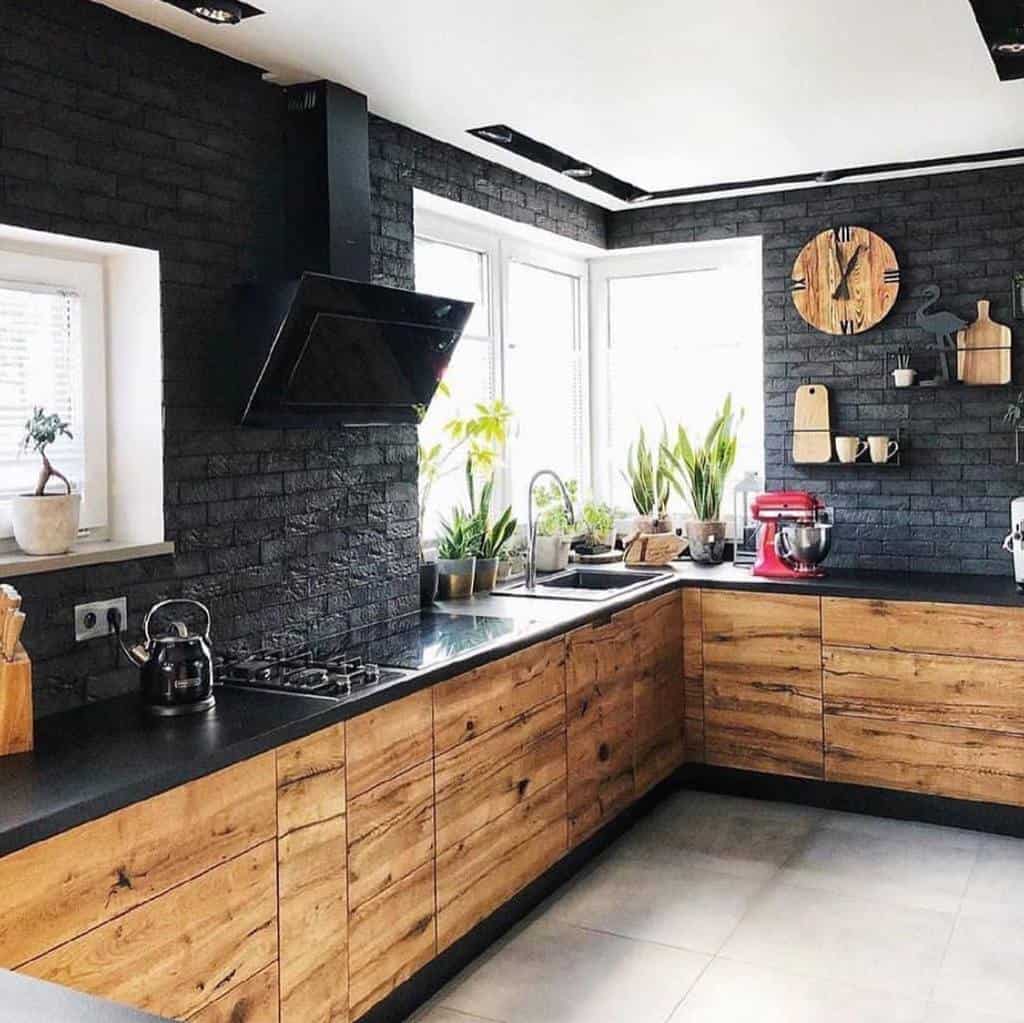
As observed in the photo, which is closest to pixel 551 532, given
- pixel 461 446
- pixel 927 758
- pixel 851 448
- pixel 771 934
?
pixel 461 446

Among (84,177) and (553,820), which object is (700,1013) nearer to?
(553,820)

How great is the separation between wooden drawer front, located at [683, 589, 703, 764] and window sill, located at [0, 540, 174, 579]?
7.30 ft

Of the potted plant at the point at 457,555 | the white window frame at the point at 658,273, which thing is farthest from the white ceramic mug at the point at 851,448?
the potted plant at the point at 457,555

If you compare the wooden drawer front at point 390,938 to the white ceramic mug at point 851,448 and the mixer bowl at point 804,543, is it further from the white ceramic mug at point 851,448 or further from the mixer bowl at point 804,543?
the white ceramic mug at point 851,448

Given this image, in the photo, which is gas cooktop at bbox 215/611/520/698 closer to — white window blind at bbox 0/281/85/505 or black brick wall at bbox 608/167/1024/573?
white window blind at bbox 0/281/85/505

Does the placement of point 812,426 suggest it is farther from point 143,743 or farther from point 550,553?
point 143,743

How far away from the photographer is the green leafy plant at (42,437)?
8.57 ft

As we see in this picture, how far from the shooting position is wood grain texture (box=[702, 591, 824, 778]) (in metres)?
4.24

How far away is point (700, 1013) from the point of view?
2.85 meters

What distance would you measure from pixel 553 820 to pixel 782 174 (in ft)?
8.44

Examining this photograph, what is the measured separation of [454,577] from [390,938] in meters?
1.54

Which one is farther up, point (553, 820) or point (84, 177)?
point (84, 177)

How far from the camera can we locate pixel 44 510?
2.54 meters

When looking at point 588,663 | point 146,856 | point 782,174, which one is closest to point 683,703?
point 588,663
